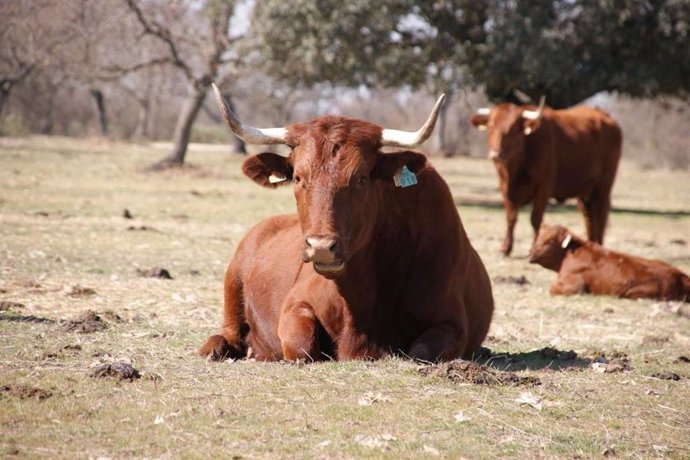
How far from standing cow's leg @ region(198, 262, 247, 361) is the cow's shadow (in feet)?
5.89

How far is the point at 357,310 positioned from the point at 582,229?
16198mm

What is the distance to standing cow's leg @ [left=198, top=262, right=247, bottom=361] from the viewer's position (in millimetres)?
7520

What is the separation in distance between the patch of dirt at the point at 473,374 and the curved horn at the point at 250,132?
5.95 ft

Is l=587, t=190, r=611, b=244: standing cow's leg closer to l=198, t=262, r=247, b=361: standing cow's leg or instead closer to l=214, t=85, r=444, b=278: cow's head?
l=198, t=262, r=247, b=361: standing cow's leg

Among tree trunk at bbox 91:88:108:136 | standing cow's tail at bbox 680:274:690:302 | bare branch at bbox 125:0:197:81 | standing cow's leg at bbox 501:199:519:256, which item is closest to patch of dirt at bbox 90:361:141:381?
standing cow's tail at bbox 680:274:690:302

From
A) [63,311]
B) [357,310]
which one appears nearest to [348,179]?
[357,310]

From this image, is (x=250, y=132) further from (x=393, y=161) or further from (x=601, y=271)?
(x=601, y=271)

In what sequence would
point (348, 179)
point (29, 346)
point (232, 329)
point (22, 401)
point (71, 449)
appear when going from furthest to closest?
point (232, 329), point (29, 346), point (348, 179), point (22, 401), point (71, 449)

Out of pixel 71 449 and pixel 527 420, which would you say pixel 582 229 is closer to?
pixel 527 420

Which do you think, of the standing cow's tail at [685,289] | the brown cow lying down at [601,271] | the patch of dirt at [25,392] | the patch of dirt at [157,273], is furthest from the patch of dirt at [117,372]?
the standing cow's tail at [685,289]

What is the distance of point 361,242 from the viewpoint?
6.73 m

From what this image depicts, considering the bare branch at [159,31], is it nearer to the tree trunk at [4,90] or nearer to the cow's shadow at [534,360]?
the tree trunk at [4,90]

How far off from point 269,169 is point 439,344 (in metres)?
1.66

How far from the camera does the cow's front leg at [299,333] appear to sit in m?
6.78
